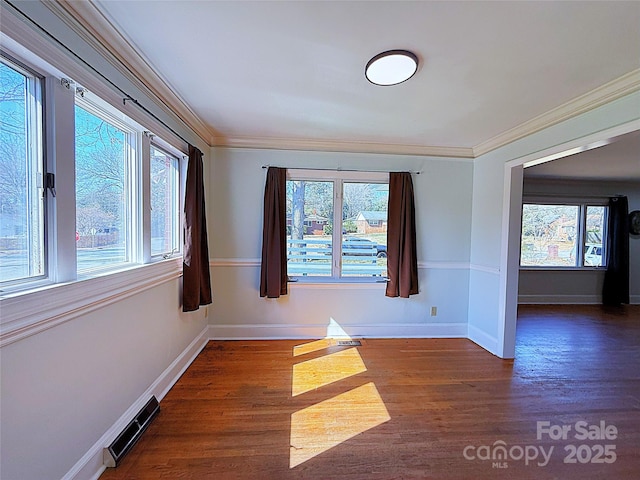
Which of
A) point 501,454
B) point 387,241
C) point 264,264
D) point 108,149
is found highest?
point 108,149

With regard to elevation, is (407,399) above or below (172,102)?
below

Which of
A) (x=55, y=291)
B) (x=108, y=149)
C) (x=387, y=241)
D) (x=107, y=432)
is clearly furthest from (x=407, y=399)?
(x=108, y=149)

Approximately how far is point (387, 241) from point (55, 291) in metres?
3.05

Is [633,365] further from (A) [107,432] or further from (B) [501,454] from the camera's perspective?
(A) [107,432]

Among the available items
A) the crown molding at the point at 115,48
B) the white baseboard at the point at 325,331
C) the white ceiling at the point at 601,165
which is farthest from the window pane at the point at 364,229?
the white ceiling at the point at 601,165

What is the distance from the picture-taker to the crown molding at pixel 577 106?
1926 mm

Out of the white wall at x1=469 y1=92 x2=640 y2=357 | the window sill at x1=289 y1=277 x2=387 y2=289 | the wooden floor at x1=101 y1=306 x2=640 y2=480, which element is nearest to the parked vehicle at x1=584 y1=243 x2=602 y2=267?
the wooden floor at x1=101 y1=306 x2=640 y2=480

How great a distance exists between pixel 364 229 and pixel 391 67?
2051mm

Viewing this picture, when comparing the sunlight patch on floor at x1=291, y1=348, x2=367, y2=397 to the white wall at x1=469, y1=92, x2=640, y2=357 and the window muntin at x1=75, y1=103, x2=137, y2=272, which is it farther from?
the window muntin at x1=75, y1=103, x2=137, y2=272

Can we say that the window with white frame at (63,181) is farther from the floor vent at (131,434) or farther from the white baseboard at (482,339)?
the white baseboard at (482,339)

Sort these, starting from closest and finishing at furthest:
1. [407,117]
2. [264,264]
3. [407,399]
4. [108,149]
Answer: [108,149] < [407,399] < [407,117] < [264,264]

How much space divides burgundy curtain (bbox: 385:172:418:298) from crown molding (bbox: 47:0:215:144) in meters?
2.40

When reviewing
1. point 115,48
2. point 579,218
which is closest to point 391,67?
point 115,48

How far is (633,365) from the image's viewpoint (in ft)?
9.81
